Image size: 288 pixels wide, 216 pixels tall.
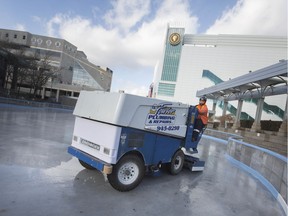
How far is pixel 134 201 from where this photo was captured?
4.43 metres

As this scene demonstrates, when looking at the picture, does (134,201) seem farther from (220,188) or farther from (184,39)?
(184,39)

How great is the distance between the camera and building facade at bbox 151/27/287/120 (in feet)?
200

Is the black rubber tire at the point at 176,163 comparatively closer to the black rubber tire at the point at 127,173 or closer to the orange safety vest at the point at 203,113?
the orange safety vest at the point at 203,113

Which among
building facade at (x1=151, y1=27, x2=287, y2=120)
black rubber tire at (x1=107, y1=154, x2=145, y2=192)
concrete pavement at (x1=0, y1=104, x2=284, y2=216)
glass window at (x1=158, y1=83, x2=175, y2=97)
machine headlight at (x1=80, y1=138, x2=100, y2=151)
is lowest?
concrete pavement at (x1=0, y1=104, x2=284, y2=216)

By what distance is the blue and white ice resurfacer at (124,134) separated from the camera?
181 inches

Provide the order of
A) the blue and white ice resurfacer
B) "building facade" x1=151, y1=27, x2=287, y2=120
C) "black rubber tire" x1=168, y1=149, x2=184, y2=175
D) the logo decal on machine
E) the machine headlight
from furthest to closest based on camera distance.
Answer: "building facade" x1=151, y1=27, x2=287, y2=120, "black rubber tire" x1=168, y1=149, x2=184, y2=175, the logo decal on machine, the machine headlight, the blue and white ice resurfacer

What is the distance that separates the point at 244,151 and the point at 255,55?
199ft

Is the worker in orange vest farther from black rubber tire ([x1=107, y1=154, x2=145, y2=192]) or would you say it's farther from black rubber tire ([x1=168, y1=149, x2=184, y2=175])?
black rubber tire ([x1=107, y1=154, x2=145, y2=192])

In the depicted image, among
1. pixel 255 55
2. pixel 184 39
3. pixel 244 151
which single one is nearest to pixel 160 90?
pixel 184 39

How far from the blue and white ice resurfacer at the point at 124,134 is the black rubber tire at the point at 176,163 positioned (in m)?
0.34

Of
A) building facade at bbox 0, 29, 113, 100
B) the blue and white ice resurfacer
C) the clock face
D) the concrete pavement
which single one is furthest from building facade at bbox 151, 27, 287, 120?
the blue and white ice resurfacer

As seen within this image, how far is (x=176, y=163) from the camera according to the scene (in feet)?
21.7

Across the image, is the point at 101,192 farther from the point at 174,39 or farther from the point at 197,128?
the point at 174,39

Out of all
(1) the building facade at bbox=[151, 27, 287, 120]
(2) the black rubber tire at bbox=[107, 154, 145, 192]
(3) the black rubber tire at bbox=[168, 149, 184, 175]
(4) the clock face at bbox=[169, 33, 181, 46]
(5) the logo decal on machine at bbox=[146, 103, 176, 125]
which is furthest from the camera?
(1) the building facade at bbox=[151, 27, 287, 120]
